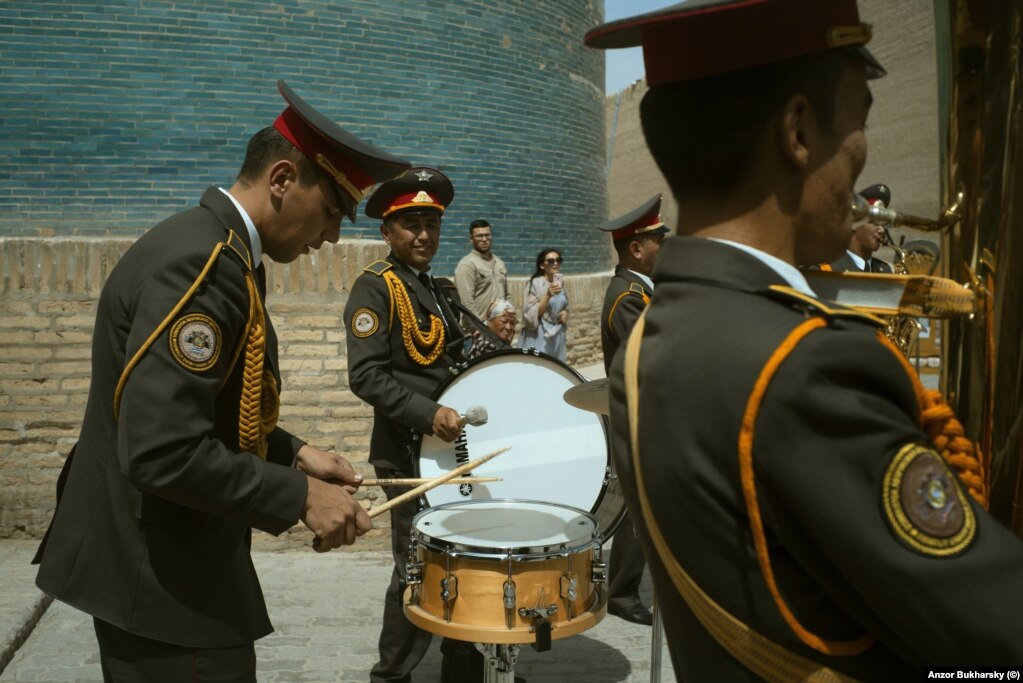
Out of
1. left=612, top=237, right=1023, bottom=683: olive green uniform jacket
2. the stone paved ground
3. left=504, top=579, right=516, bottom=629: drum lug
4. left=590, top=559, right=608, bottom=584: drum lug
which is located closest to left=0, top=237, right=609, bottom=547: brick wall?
the stone paved ground

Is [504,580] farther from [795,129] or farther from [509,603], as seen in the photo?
[795,129]

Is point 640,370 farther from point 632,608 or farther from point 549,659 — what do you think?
point 632,608

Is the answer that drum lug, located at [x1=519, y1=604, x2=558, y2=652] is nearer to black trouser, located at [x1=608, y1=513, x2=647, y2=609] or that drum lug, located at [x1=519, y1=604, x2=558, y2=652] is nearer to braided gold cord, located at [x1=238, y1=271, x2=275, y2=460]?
braided gold cord, located at [x1=238, y1=271, x2=275, y2=460]

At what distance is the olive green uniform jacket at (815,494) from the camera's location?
1043 mm

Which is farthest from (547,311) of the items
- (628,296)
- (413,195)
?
(413,195)

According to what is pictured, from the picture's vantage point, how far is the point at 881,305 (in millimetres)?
1297

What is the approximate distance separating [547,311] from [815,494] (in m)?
8.86

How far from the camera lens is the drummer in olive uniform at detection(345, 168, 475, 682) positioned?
419cm

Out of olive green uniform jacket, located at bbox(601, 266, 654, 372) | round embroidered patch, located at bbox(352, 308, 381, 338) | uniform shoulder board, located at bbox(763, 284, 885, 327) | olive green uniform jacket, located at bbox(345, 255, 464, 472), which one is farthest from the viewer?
olive green uniform jacket, located at bbox(601, 266, 654, 372)

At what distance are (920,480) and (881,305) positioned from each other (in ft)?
1.02

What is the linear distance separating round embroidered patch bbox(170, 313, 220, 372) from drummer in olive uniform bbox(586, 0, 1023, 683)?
109cm

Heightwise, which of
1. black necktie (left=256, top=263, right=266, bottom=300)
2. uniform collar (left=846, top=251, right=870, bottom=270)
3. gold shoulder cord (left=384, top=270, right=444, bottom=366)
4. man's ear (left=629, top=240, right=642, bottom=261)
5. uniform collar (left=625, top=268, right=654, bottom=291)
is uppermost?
man's ear (left=629, top=240, right=642, bottom=261)

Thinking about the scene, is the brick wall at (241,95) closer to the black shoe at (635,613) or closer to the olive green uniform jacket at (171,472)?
the black shoe at (635,613)

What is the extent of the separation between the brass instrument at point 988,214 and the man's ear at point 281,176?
1.60m
